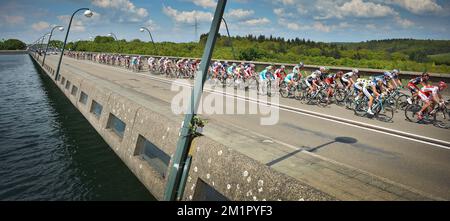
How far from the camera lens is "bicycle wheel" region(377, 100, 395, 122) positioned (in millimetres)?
11109

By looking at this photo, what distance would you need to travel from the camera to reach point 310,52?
320 ft

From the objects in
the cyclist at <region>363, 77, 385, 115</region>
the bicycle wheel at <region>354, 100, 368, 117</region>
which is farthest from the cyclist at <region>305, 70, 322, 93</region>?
the cyclist at <region>363, 77, 385, 115</region>

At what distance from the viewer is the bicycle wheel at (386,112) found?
36.4 ft

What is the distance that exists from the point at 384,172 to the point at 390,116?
19.4 feet

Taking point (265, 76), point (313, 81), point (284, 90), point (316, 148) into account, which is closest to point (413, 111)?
point (313, 81)

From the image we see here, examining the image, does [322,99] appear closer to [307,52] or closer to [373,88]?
[373,88]

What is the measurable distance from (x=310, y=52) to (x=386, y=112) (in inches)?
3535

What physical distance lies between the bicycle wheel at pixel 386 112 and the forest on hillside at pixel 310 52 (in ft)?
43.5

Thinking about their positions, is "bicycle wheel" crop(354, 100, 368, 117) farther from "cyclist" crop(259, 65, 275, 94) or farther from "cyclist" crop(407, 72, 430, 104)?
"cyclist" crop(259, 65, 275, 94)

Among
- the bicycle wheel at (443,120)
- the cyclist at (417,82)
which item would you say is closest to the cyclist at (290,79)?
the cyclist at (417,82)

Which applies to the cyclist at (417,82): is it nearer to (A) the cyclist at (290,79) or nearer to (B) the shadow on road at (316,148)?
(B) the shadow on road at (316,148)

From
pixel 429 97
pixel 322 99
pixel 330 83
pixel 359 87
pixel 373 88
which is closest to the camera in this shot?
pixel 429 97
